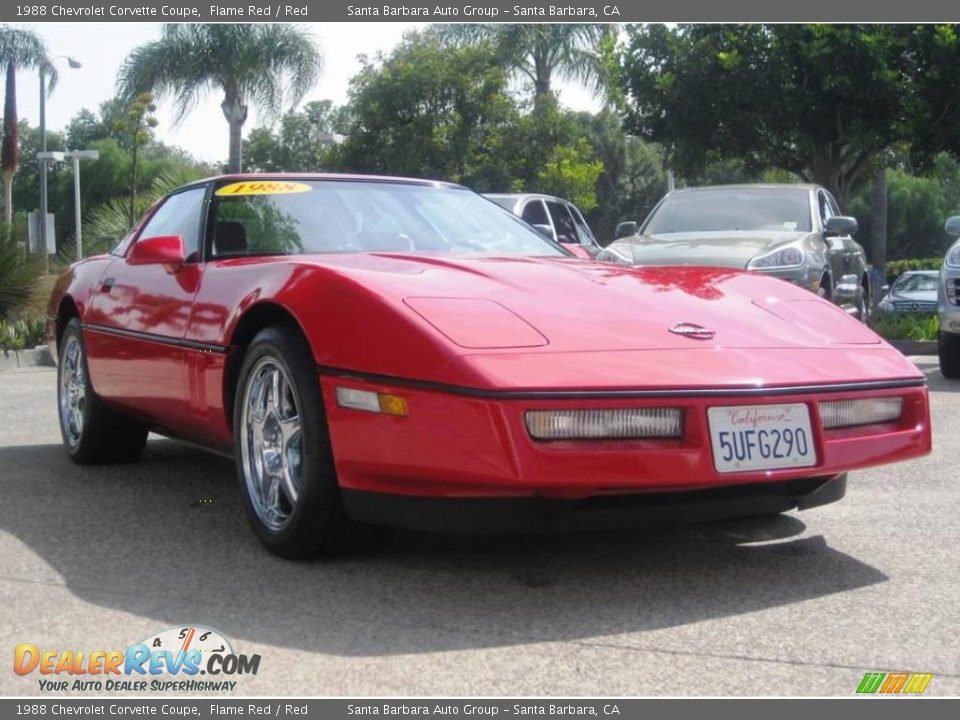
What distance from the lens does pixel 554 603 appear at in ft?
11.6

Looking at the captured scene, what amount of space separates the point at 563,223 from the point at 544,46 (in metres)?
20.7

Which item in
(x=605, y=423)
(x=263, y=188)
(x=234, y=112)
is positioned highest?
(x=234, y=112)

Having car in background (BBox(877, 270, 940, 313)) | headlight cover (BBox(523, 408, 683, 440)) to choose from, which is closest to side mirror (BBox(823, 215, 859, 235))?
headlight cover (BBox(523, 408, 683, 440))

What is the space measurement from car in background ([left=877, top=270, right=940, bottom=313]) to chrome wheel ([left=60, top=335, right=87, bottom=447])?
17.3 metres

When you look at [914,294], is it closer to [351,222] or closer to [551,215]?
[551,215]

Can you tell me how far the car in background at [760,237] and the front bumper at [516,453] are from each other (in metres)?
5.99

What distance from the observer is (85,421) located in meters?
5.86

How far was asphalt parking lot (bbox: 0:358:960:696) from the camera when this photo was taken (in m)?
2.95

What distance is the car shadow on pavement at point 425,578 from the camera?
3318mm

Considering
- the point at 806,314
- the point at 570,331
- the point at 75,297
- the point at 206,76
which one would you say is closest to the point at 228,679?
the point at 570,331

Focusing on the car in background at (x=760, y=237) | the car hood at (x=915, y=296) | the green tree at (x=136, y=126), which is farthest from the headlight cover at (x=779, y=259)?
the car hood at (x=915, y=296)

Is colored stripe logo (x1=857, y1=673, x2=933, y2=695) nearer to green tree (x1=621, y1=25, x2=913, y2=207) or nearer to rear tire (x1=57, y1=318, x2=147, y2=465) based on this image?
rear tire (x1=57, y1=318, x2=147, y2=465)

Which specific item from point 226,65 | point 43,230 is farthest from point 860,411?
point 226,65

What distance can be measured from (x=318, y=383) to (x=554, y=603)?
93cm
